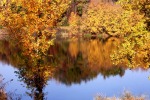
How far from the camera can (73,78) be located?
120 ft

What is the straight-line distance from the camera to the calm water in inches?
811

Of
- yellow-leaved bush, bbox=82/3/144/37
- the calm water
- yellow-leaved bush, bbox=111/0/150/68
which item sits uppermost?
yellow-leaved bush, bbox=111/0/150/68

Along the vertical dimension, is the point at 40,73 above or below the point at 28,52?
below

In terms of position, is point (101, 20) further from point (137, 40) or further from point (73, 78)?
point (137, 40)

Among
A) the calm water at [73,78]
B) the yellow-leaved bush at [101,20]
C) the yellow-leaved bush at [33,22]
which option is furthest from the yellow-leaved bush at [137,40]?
the yellow-leaved bush at [101,20]

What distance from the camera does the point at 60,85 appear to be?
33.0 meters

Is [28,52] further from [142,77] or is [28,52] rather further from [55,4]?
[142,77]

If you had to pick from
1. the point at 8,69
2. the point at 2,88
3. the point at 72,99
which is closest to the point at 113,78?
the point at 72,99

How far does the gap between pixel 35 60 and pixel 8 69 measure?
21.6 m

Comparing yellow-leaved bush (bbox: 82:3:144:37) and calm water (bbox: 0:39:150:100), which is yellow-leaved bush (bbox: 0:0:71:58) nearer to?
calm water (bbox: 0:39:150:100)

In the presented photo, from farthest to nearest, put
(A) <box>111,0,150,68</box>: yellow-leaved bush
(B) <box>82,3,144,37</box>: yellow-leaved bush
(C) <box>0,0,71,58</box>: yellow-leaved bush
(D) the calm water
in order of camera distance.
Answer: (B) <box>82,3,144,37</box>: yellow-leaved bush < (D) the calm water < (C) <box>0,0,71,58</box>: yellow-leaved bush < (A) <box>111,0,150,68</box>: yellow-leaved bush

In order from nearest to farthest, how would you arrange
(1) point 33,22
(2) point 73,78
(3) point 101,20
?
(1) point 33,22, (2) point 73,78, (3) point 101,20

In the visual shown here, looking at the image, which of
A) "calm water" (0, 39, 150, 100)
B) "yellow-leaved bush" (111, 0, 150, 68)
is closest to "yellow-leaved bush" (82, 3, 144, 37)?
"calm water" (0, 39, 150, 100)

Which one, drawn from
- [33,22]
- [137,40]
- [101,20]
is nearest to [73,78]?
[33,22]
